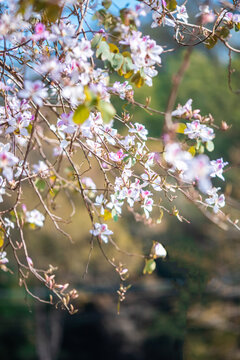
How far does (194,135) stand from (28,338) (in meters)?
5.75

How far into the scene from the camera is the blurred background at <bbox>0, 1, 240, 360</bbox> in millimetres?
4602

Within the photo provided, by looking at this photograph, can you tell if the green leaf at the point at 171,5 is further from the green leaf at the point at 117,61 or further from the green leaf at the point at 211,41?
the green leaf at the point at 117,61

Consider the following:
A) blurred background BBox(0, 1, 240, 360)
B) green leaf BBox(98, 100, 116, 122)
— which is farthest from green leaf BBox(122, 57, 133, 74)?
blurred background BBox(0, 1, 240, 360)

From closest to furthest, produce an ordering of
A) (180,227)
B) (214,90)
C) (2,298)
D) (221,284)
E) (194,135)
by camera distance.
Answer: (194,135)
(221,284)
(2,298)
(180,227)
(214,90)

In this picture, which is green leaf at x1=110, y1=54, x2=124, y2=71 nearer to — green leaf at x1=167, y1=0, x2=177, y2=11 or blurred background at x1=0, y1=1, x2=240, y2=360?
green leaf at x1=167, y1=0, x2=177, y2=11

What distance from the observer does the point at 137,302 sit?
5.67 metres

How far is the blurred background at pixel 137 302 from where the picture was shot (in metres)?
4.60

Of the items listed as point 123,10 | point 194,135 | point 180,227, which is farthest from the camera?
point 180,227

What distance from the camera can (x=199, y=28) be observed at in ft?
3.16


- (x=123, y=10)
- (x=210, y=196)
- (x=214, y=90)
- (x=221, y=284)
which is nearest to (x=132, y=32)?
(x=123, y=10)

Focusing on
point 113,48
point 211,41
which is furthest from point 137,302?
point 113,48

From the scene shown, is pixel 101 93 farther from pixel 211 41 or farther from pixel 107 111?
pixel 211 41

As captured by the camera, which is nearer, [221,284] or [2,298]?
[221,284]

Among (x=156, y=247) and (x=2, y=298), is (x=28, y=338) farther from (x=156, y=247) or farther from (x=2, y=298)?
(x=156, y=247)
